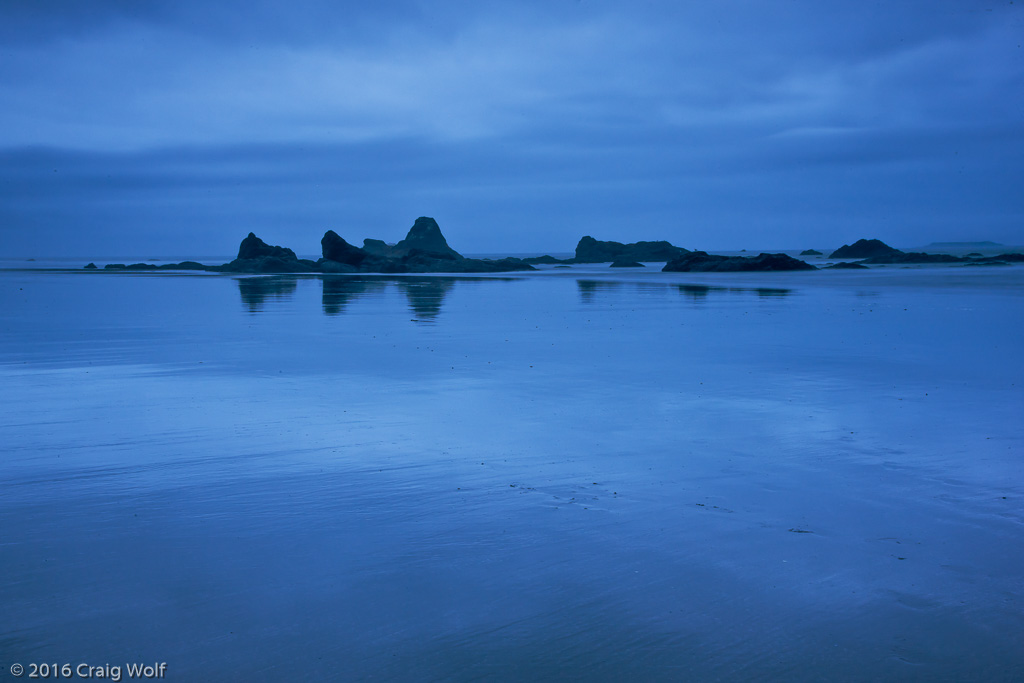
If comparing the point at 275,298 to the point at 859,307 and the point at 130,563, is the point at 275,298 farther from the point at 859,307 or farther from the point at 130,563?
the point at 130,563

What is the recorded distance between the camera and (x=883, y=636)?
3.76m

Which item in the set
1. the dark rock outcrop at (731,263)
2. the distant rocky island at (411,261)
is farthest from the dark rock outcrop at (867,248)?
the dark rock outcrop at (731,263)

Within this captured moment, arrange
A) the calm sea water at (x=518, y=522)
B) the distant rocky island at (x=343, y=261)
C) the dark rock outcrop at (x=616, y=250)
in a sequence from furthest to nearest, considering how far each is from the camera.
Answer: the dark rock outcrop at (x=616, y=250)
the distant rocky island at (x=343, y=261)
the calm sea water at (x=518, y=522)

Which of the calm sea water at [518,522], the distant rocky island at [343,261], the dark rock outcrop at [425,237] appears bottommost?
the calm sea water at [518,522]

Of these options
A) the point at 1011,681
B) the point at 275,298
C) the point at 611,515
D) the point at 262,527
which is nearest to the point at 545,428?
the point at 611,515

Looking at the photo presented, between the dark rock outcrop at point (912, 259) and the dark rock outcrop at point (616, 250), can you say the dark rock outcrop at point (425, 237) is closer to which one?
the dark rock outcrop at point (616, 250)

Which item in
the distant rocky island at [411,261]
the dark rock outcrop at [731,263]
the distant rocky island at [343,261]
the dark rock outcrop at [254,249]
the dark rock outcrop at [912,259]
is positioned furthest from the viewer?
the dark rock outcrop at [254,249]

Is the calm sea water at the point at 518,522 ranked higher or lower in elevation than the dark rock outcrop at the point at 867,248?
lower

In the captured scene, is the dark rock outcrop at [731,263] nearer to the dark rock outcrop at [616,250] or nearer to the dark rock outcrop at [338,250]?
the dark rock outcrop at [338,250]

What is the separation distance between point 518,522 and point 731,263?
209 ft

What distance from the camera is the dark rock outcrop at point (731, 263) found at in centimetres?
6481

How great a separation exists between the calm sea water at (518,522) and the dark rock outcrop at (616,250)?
124 metres

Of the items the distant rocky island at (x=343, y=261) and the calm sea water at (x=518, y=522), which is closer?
the calm sea water at (x=518, y=522)

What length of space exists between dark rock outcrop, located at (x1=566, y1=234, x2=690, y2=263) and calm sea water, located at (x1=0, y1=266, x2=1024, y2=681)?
12389 centimetres
